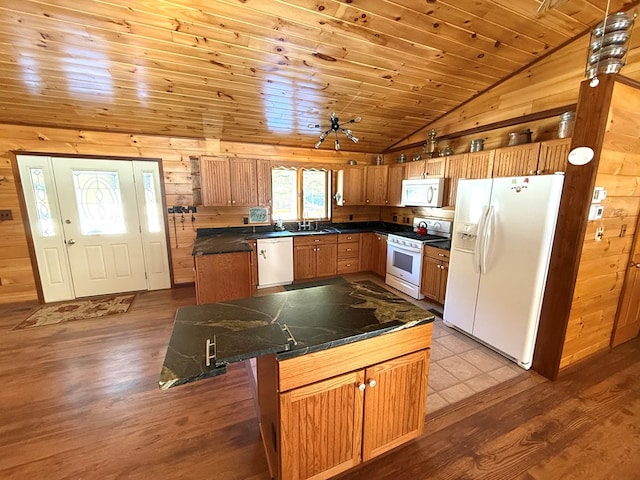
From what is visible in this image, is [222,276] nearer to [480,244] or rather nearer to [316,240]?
[316,240]

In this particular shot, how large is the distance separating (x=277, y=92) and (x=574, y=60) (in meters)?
3.15

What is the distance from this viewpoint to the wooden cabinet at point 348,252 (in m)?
4.78

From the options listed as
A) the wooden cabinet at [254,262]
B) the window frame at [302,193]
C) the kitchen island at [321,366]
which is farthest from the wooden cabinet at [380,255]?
the kitchen island at [321,366]

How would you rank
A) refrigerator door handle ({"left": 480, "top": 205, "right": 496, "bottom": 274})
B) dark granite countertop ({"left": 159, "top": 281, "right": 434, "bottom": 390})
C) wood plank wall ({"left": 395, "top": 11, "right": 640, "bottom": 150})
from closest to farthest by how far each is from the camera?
1. dark granite countertop ({"left": 159, "top": 281, "right": 434, "bottom": 390})
2. refrigerator door handle ({"left": 480, "top": 205, "right": 496, "bottom": 274})
3. wood plank wall ({"left": 395, "top": 11, "right": 640, "bottom": 150})

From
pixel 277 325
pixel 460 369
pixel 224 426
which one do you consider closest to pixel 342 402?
pixel 277 325

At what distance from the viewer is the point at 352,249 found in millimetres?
4871

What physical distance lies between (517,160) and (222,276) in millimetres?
3622

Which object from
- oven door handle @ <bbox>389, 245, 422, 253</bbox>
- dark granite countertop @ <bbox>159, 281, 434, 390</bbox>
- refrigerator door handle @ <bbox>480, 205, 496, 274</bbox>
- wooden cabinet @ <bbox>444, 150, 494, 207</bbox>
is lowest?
oven door handle @ <bbox>389, 245, 422, 253</bbox>

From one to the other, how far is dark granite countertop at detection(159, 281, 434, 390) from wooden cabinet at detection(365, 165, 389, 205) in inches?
137

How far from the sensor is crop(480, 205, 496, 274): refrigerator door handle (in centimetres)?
250

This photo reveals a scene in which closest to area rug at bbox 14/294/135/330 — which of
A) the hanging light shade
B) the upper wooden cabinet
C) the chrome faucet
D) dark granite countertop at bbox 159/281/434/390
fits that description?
the upper wooden cabinet

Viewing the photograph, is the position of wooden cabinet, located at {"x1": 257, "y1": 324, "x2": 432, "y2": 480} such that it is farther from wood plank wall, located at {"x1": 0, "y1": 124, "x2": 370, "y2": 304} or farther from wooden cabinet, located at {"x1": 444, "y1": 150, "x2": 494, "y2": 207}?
wood plank wall, located at {"x1": 0, "y1": 124, "x2": 370, "y2": 304}

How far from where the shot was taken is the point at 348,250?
4.84 metres

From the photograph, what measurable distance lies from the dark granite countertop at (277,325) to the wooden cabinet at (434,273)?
210 cm
